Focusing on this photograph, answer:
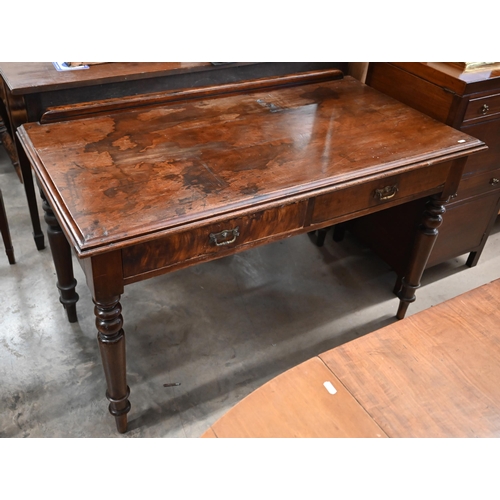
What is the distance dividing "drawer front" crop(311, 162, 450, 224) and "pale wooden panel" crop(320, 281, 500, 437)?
1.35 ft

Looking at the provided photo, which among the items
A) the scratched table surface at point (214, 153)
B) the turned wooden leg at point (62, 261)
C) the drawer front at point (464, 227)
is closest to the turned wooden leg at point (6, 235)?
the turned wooden leg at point (62, 261)

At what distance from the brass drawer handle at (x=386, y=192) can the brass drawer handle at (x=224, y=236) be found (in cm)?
51

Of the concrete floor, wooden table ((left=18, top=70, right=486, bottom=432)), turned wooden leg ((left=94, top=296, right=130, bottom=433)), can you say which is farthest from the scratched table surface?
the concrete floor

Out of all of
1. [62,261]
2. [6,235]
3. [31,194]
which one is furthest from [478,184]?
[6,235]

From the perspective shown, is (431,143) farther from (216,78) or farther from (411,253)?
(216,78)

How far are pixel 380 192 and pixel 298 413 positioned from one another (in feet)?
2.73

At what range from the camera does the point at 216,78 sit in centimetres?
193

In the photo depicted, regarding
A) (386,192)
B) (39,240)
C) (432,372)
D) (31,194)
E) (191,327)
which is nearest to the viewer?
(432,372)

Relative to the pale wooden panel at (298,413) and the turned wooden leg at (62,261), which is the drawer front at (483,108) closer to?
the pale wooden panel at (298,413)

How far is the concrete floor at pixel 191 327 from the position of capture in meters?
1.85

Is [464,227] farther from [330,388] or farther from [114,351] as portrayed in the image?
[114,351]

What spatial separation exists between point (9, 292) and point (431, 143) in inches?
70.4

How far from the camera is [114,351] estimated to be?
151 centimetres

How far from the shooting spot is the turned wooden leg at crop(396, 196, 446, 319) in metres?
1.96
